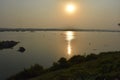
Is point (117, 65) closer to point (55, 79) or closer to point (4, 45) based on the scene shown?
point (55, 79)

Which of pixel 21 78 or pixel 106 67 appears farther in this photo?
pixel 21 78

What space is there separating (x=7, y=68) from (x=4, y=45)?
230 feet

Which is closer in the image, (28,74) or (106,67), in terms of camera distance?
(106,67)

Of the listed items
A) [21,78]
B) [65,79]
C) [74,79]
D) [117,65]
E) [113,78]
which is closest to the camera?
[113,78]

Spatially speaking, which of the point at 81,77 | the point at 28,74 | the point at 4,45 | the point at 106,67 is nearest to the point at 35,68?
the point at 28,74

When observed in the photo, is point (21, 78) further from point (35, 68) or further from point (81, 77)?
point (81, 77)

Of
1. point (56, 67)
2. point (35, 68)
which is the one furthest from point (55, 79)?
point (35, 68)

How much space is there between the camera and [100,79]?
21.2 m

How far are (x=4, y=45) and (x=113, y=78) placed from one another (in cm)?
11725

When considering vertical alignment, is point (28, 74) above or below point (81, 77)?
below

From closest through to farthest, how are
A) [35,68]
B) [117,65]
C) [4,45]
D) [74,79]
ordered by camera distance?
[74,79] → [117,65] → [35,68] → [4,45]

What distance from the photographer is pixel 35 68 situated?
4659 centimetres

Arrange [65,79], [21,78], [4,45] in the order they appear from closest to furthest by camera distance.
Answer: [65,79] → [21,78] → [4,45]

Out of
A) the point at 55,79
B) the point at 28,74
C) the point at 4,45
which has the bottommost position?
the point at 4,45
